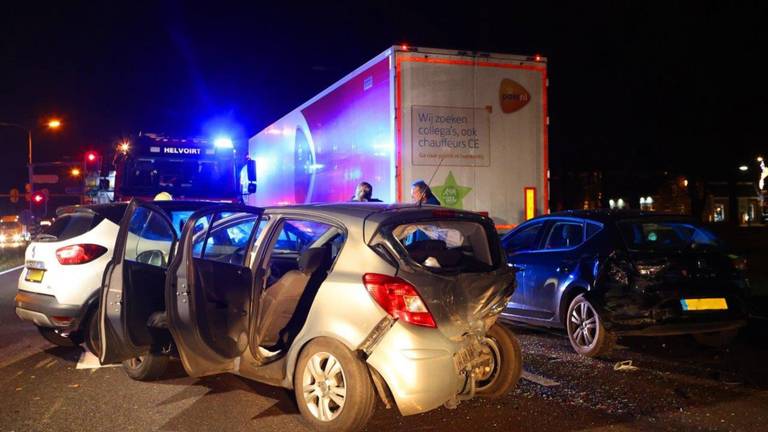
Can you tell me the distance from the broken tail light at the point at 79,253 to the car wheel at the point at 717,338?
6.25 m

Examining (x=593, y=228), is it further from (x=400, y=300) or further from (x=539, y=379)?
(x=400, y=300)

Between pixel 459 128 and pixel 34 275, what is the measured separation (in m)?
5.74

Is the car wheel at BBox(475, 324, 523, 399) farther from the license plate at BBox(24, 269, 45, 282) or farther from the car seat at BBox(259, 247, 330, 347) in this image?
the license plate at BBox(24, 269, 45, 282)

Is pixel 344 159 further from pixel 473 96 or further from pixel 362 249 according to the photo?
pixel 362 249

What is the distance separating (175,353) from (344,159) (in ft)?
21.8

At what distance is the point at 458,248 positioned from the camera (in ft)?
17.5

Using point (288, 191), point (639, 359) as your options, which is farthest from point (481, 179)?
point (288, 191)

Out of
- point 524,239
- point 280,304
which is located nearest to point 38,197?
point 524,239

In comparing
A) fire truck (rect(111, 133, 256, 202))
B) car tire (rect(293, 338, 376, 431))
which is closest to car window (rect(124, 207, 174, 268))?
car tire (rect(293, 338, 376, 431))

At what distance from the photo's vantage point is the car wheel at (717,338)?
7074mm

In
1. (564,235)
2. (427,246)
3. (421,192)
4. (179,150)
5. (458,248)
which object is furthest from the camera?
(179,150)

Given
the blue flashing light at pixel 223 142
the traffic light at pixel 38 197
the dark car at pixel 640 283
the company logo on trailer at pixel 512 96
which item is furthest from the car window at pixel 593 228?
the traffic light at pixel 38 197

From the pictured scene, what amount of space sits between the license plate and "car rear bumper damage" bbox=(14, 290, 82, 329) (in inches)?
6.1

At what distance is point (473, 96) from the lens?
9.92 meters
